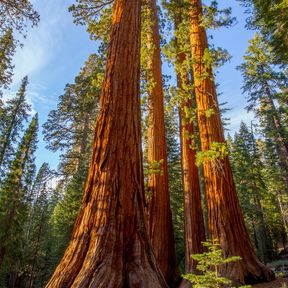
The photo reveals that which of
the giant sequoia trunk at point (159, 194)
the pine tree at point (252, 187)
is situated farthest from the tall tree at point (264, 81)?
the giant sequoia trunk at point (159, 194)

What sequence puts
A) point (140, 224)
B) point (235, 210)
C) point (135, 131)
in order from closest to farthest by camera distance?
point (140, 224)
point (135, 131)
point (235, 210)

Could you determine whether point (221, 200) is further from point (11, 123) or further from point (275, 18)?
point (11, 123)

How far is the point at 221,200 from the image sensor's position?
202 inches

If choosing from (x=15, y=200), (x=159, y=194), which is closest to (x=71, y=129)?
(x=15, y=200)

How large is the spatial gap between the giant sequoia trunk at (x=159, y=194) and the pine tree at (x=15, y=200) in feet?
52.1

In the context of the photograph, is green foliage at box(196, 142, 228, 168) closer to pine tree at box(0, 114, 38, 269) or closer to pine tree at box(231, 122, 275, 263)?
pine tree at box(0, 114, 38, 269)

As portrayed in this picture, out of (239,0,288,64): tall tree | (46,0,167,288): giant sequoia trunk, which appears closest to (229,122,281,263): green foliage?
(239,0,288,64): tall tree

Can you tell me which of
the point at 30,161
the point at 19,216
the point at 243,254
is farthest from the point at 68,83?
the point at 243,254

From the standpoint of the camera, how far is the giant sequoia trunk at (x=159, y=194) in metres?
6.89

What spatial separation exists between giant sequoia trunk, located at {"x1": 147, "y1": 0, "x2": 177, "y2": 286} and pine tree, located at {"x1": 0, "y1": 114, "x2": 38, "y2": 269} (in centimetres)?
1587

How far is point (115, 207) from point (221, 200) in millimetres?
3074

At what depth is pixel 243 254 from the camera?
15.6 ft

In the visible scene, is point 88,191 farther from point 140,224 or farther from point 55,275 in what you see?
point 55,275

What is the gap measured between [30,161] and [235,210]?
22125 millimetres
